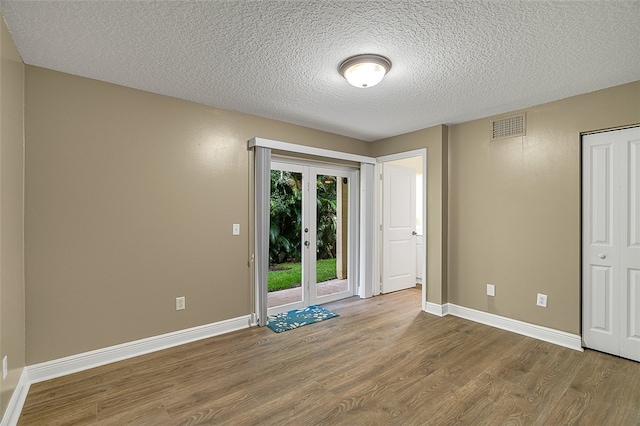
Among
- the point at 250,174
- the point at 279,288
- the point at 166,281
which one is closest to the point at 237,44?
the point at 250,174

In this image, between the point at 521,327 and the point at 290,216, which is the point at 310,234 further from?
the point at 521,327

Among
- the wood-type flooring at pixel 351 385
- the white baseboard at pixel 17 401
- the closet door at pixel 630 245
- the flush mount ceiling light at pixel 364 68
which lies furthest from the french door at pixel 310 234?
the closet door at pixel 630 245

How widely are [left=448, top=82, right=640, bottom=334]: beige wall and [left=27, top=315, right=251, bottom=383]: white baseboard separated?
2916 millimetres

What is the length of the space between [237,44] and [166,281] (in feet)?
7.45

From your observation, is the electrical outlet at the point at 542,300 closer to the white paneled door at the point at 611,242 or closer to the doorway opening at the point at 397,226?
the white paneled door at the point at 611,242

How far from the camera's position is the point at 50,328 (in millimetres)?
2473

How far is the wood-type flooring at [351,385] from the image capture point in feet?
6.66

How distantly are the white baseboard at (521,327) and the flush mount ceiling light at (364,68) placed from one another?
3068mm

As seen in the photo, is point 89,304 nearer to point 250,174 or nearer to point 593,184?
point 250,174

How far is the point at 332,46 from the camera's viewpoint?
2.18 meters

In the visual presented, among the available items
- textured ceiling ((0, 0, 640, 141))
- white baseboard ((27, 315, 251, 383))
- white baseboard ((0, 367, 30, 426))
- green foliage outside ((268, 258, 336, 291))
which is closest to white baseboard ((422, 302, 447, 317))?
green foliage outside ((268, 258, 336, 291))

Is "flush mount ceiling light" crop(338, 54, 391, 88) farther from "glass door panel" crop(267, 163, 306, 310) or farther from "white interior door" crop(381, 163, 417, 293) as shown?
"white interior door" crop(381, 163, 417, 293)

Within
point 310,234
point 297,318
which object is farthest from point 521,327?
point 310,234

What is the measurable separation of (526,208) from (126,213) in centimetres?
413
